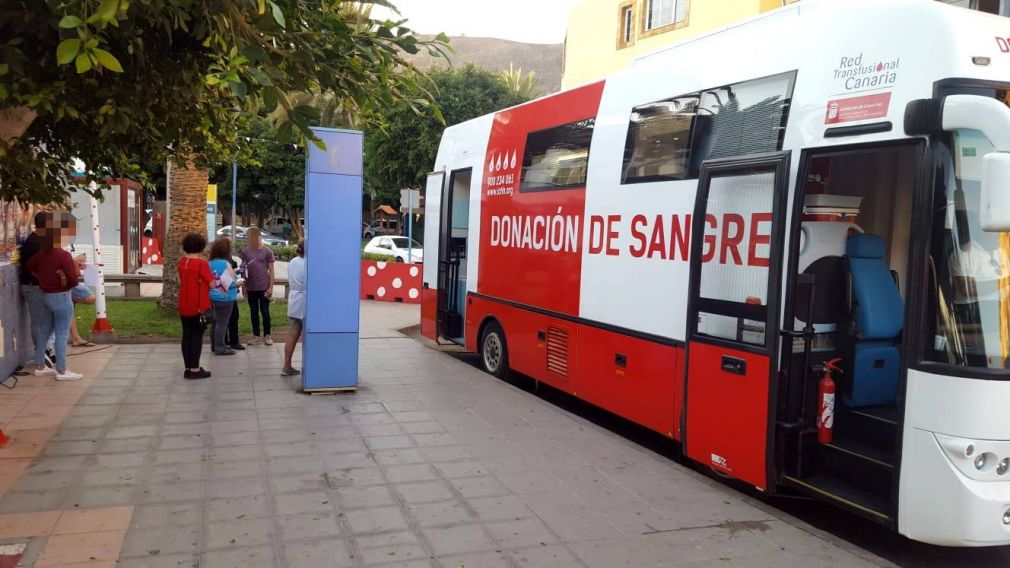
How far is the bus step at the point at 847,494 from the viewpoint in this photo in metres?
4.24

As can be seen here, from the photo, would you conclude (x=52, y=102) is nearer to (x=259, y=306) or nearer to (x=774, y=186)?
(x=774, y=186)

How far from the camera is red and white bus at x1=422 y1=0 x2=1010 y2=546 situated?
3885 mm

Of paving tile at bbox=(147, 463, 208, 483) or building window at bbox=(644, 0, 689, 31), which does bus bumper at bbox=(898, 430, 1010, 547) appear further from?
building window at bbox=(644, 0, 689, 31)

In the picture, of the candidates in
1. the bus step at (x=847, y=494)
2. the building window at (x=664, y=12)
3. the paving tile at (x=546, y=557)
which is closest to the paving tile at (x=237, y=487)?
the paving tile at (x=546, y=557)

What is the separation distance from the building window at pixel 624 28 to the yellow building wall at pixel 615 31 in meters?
0.05

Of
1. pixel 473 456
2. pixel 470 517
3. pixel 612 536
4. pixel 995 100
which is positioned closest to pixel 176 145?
pixel 473 456

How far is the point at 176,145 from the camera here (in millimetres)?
6469

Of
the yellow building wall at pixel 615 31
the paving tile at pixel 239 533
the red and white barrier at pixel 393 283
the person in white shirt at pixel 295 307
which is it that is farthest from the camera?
the yellow building wall at pixel 615 31

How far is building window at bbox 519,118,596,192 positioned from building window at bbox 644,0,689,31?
62.1ft

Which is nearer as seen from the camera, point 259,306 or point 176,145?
point 176,145

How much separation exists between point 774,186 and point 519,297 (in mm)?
4155

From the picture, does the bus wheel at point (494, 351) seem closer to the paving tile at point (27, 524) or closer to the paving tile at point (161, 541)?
the paving tile at point (161, 541)

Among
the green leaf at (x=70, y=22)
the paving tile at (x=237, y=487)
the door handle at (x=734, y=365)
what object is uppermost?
the green leaf at (x=70, y=22)

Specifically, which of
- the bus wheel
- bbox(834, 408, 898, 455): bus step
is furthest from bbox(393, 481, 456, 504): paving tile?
the bus wheel
